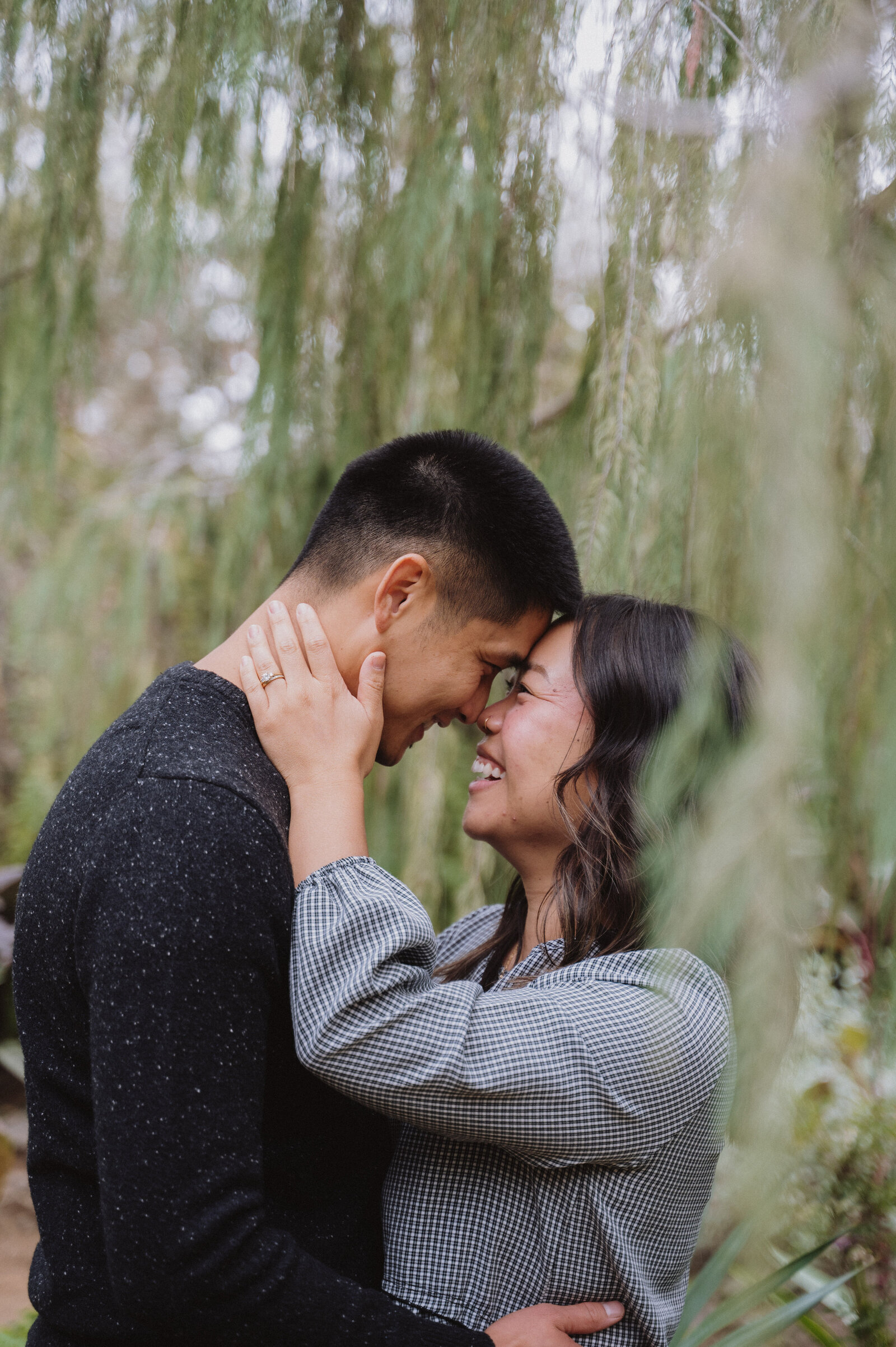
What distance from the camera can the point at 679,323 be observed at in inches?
38.9

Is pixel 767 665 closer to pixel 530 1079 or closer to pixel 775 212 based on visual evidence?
pixel 775 212

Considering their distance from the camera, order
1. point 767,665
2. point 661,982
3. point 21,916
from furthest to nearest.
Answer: point 21,916
point 661,982
point 767,665

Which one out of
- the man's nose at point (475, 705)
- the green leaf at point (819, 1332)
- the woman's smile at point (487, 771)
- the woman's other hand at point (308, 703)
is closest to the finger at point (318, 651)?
the woman's other hand at point (308, 703)

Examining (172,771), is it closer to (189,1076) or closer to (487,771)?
(189,1076)

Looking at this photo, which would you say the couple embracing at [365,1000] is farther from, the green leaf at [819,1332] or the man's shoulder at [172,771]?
the green leaf at [819,1332]

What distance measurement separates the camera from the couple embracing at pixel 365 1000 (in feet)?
3.04

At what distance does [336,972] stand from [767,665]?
0.57m

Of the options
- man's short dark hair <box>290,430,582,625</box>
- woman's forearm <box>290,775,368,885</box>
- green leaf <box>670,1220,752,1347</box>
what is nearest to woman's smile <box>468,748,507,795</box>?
man's short dark hair <box>290,430,582,625</box>

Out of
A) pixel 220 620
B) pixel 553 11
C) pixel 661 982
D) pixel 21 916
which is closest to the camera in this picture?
pixel 661 982

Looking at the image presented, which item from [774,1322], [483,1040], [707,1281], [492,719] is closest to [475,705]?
[492,719]

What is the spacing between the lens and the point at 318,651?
4.18 ft

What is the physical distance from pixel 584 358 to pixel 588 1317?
140 centimetres

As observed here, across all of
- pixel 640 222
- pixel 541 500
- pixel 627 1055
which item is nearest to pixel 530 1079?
pixel 627 1055

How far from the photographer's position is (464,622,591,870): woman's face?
1.44 meters
